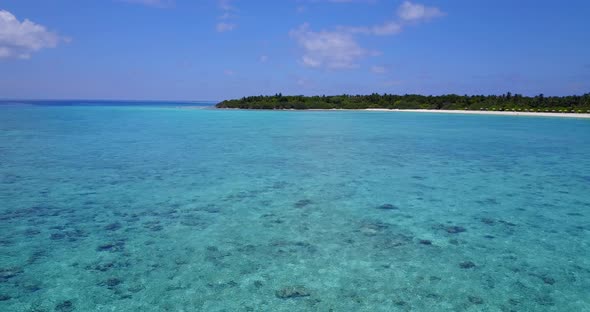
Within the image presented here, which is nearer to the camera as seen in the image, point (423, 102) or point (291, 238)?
point (291, 238)

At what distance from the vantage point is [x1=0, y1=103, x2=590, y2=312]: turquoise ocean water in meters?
5.24

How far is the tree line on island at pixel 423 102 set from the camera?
6575 cm

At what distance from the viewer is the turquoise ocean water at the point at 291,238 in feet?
17.2

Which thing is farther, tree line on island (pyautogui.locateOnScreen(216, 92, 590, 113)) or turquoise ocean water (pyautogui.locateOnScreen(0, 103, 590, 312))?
tree line on island (pyautogui.locateOnScreen(216, 92, 590, 113))

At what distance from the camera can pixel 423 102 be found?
83438 mm

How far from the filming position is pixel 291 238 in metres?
7.39

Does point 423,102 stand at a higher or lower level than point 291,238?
A: higher

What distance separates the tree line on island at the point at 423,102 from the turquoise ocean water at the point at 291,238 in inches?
2347

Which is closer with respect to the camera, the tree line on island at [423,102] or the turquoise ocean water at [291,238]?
the turquoise ocean water at [291,238]

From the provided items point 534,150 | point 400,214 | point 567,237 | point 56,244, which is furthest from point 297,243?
point 534,150

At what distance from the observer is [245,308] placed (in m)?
4.91

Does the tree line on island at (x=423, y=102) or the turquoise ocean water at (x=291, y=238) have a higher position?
the tree line on island at (x=423, y=102)

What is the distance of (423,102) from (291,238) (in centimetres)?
8190

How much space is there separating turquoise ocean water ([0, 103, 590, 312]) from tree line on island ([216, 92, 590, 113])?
5961cm
